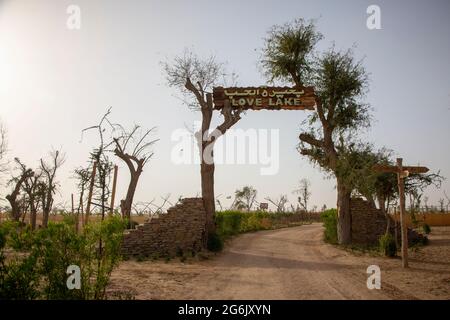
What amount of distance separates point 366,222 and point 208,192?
388 inches

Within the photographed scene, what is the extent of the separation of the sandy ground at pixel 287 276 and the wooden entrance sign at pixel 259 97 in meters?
8.04

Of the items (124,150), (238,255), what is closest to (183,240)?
(238,255)

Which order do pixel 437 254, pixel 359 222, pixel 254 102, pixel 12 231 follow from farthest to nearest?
pixel 359 222 < pixel 254 102 < pixel 437 254 < pixel 12 231

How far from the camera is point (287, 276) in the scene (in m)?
11.4

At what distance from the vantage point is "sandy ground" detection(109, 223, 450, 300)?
8.88 meters

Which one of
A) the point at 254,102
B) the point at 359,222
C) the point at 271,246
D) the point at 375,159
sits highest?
the point at 254,102

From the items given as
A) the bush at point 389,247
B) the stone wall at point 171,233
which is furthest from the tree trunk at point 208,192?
the bush at point 389,247

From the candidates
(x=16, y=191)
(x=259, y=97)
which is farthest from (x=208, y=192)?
(x=16, y=191)

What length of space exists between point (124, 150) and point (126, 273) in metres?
17.9

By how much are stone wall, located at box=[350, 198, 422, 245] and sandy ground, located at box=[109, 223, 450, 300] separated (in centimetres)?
307

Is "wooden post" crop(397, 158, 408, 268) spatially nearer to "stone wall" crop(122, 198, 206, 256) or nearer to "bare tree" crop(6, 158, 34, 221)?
"stone wall" crop(122, 198, 206, 256)

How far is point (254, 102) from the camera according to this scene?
1891cm

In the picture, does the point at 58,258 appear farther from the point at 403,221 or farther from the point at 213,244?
the point at 403,221

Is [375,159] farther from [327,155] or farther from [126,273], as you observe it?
[126,273]
